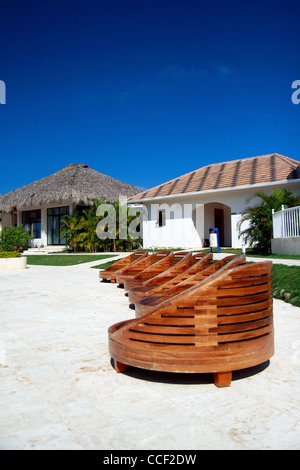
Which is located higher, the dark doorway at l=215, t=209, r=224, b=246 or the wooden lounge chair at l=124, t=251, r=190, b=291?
the dark doorway at l=215, t=209, r=224, b=246

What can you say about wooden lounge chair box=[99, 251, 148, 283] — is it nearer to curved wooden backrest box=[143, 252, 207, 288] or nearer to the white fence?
curved wooden backrest box=[143, 252, 207, 288]

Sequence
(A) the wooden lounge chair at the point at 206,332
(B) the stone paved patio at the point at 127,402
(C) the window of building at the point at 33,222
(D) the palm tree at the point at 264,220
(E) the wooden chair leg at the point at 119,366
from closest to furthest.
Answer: (B) the stone paved patio at the point at 127,402
(A) the wooden lounge chair at the point at 206,332
(E) the wooden chair leg at the point at 119,366
(D) the palm tree at the point at 264,220
(C) the window of building at the point at 33,222

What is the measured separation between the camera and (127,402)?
8.27 ft

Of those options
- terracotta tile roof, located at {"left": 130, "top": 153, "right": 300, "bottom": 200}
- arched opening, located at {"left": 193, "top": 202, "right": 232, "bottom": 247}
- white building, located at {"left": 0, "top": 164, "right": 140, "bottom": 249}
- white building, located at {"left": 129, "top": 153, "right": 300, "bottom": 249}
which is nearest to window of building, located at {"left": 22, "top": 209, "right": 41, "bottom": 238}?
white building, located at {"left": 0, "top": 164, "right": 140, "bottom": 249}

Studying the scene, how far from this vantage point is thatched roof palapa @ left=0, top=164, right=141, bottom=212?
81.7 feet

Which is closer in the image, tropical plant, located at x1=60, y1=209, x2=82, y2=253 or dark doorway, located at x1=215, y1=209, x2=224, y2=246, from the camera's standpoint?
tropical plant, located at x1=60, y1=209, x2=82, y2=253

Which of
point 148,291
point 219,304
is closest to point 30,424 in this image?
point 219,304

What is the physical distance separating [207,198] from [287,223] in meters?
8.75

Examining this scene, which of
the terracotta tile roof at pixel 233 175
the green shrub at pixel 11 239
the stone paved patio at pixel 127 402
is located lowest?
the stone paved patio at pixel 127 402

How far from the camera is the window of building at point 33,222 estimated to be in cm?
2925

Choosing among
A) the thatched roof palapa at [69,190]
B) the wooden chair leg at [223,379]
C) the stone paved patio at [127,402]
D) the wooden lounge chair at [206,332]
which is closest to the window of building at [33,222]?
the thatched roof palapa at [69,190]

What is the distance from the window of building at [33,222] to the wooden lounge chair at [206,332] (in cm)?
2774

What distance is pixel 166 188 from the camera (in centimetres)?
2319

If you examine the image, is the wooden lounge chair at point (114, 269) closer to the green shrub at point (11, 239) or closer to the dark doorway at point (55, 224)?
the green shrub at point (11, 239)
